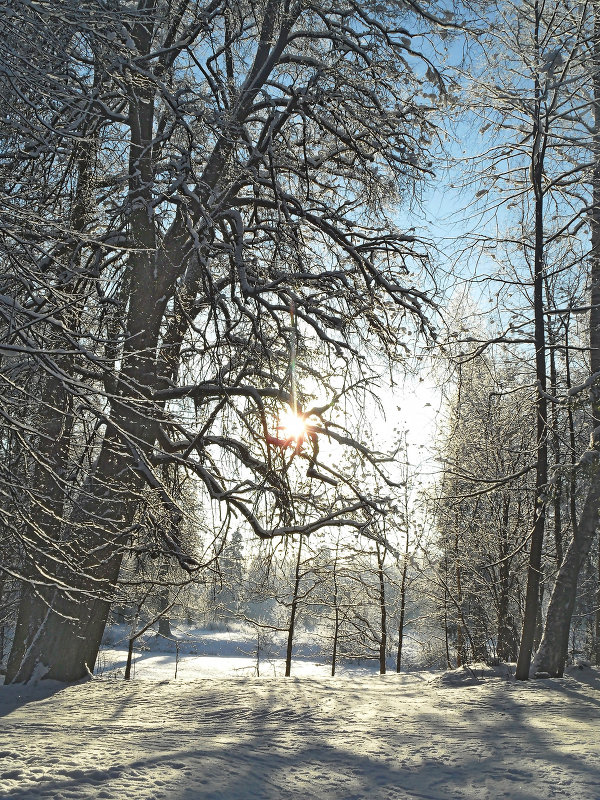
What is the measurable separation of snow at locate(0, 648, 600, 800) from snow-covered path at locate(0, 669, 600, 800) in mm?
10

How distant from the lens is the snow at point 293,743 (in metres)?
3.29

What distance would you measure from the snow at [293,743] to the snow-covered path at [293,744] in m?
0.01

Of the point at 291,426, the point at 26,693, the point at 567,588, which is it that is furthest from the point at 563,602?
the point at 26,693

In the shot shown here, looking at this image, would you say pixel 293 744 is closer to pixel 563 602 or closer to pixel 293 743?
pixel 293 743

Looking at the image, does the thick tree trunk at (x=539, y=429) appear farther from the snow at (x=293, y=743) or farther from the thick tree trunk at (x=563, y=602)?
the snow at (x=293, y=743)

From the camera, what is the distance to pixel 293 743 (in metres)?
4.38

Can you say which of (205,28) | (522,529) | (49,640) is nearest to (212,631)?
(522,529)

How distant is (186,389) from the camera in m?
7.22

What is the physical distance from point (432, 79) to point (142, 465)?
5.38 m

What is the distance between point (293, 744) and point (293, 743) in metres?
0.03

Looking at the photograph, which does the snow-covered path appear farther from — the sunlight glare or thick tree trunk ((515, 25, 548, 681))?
the sunlight glare

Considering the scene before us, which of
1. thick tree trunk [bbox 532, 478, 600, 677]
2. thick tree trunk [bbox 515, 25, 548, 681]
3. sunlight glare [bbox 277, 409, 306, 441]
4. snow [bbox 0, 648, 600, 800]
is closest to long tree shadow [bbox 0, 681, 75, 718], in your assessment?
snow [bbox 0, 648, 600, 800]

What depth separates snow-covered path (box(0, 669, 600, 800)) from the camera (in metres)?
3.29

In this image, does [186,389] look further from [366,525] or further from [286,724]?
[286,724]
